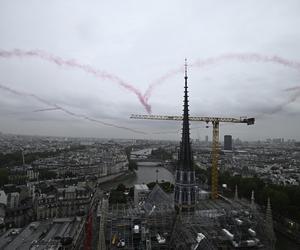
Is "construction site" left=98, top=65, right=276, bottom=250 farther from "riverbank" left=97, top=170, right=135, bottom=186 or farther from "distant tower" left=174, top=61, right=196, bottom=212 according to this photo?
"riverbank" left=97, top=170, right=135, bottom=186

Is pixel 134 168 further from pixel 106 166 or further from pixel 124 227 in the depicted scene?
pixel 124 227

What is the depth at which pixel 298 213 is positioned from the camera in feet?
104

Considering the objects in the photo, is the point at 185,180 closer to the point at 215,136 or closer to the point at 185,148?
the point at 185,148

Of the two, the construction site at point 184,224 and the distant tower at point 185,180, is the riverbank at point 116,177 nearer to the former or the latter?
the construction site at point 184,224

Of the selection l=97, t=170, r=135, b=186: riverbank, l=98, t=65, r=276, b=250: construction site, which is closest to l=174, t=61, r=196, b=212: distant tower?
l=98, t=65, r=276, b=250: construction site

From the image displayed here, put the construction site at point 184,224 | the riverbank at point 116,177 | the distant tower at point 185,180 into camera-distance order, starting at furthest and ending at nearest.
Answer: the riverbank at point 116,177, the distant tower at point 185,180, the construction site at point 184,224

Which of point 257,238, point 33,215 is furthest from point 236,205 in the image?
point 33,215

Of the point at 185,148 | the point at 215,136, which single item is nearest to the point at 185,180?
the point at 185,148

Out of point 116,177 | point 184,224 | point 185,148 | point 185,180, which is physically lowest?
point 116,177

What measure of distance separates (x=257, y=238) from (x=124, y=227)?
9.89 meters

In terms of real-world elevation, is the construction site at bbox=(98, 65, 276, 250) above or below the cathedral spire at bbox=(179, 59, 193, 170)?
below

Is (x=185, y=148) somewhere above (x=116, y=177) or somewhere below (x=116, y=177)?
above

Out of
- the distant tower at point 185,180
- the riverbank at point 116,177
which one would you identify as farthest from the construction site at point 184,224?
the riverbank at point 116,177

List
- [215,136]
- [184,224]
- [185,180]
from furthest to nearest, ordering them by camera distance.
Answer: [215,136] < [185,180] < [184,224]
